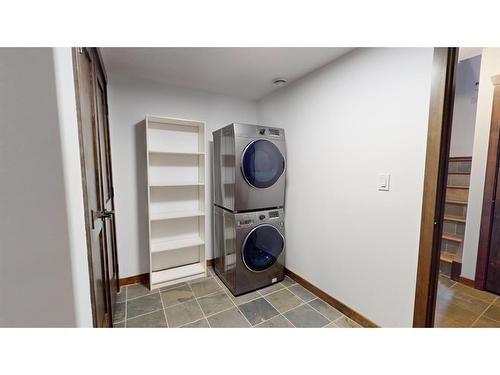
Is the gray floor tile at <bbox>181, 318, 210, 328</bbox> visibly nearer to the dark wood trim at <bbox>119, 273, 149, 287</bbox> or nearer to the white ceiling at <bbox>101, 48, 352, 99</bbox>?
the dark wood trim at <bbox>119, 273, 149, 287</bbox>

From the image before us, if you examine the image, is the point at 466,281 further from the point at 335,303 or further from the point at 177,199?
the point at 177,199

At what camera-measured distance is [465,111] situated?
9.73 ft

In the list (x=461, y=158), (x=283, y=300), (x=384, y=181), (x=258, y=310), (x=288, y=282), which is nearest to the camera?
(x=384, y=181)

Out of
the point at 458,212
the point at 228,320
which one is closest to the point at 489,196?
the point at 458,212

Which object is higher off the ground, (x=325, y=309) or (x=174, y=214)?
(x=174, y=214)

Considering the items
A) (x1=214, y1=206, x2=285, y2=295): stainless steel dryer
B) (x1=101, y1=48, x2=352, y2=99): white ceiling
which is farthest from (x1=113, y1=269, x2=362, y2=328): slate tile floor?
(x1=101, y1=48, x2=352, y2=99): white ceiling

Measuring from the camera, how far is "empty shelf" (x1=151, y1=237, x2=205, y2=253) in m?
2.18

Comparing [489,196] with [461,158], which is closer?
[489,196]

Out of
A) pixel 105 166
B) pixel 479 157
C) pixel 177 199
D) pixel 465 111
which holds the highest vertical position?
pixel 465 111

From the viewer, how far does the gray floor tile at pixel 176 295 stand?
189 cm

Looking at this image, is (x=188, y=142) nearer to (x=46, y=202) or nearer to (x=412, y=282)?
(x=46, y=202)

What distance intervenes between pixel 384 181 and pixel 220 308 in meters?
1.71

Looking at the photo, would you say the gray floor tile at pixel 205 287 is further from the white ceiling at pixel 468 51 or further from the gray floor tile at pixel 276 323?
the white ceiling at pixel 468 51

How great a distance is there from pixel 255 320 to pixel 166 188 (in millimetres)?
1636
